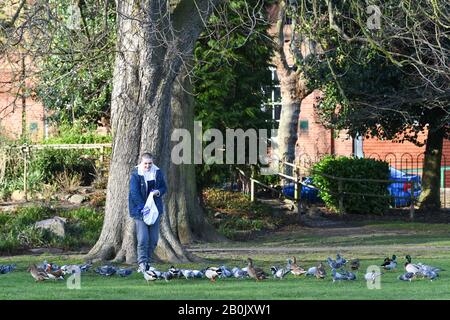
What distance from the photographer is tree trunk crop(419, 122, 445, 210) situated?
3111 cm

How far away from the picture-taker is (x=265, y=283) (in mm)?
14242

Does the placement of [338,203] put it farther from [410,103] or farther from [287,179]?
[410,103]

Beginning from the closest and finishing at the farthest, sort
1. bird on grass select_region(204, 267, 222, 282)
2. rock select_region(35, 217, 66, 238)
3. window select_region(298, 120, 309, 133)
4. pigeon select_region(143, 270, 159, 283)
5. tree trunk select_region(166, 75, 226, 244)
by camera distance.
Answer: pigeon select_region(143, 270, 159, 283)
bird on grass select_region(204, 267, 222, 282)
tree trunk select_region(166, 75, 226, 244)
rock select_region(35, 217, 66, 238)
window select_region(298, 120, 309, 133)

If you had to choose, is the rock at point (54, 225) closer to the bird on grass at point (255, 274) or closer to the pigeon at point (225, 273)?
the pigeon at point (225, 273)

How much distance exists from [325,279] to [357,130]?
14968 millimetres

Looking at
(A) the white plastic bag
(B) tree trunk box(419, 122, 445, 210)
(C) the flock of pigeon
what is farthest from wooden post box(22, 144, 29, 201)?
(C) the flock of pigeon

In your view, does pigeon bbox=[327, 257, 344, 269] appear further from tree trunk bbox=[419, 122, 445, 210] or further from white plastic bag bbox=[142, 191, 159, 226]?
tree trunk bbox=[419, 122, 445, 210]

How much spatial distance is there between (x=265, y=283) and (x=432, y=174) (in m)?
17.8

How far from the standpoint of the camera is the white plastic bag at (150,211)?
15898 mm

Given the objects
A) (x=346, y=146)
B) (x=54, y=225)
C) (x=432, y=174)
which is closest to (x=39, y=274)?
(x=54, y=225)

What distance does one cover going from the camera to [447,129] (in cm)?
3012

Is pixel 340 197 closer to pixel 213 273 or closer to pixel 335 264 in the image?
pixel 335 264

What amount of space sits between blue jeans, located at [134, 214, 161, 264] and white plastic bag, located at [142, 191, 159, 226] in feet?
0.41
